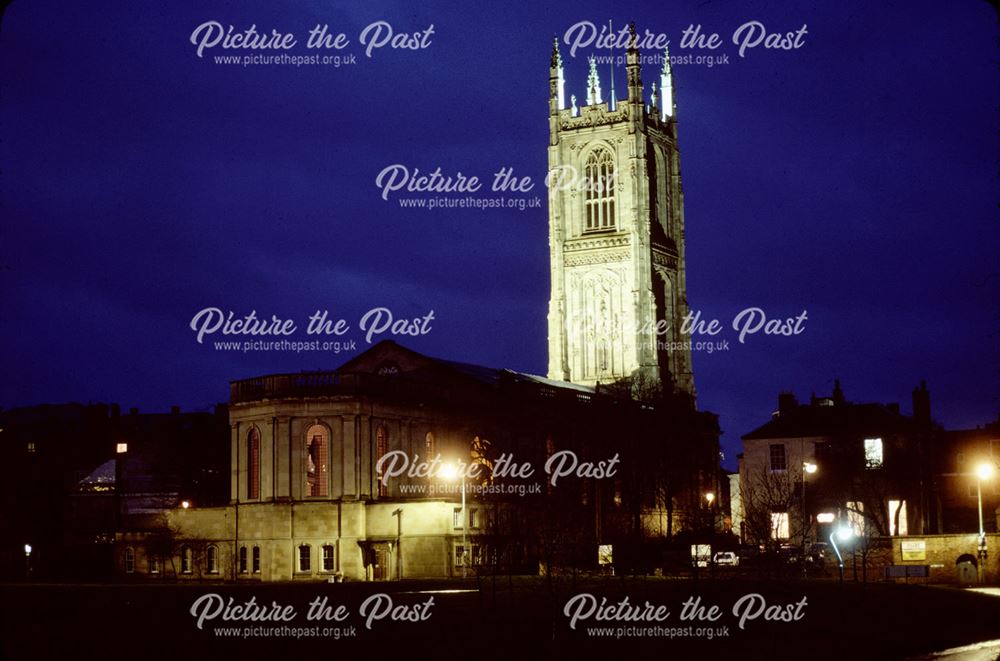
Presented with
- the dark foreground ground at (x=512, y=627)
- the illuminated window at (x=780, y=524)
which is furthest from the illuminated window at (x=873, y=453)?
the dark foreground ground at (x=512, y=627)

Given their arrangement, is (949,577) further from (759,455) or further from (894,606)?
(759,455)

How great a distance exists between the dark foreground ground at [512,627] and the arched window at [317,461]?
2317cm

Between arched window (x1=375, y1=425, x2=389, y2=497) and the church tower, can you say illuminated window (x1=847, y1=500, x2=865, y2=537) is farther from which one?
the church tower

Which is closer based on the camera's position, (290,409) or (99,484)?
(290,409)

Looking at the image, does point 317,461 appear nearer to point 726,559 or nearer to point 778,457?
point 726,559

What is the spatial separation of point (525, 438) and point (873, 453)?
22824 millimetres

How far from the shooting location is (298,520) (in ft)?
259

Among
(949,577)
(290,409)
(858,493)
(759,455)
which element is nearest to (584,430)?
(759,455)

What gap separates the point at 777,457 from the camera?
9875 cm

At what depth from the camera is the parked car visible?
78.8m

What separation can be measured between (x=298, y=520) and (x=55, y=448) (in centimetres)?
5378

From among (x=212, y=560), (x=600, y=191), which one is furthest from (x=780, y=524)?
(x=600, y=191)

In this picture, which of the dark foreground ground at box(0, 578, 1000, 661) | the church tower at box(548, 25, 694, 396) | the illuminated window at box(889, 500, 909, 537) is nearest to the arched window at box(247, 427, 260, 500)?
the dark foreground ground at box(0, 578, 1000, 661)

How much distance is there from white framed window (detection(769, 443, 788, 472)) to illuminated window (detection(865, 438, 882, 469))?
6201 mm
